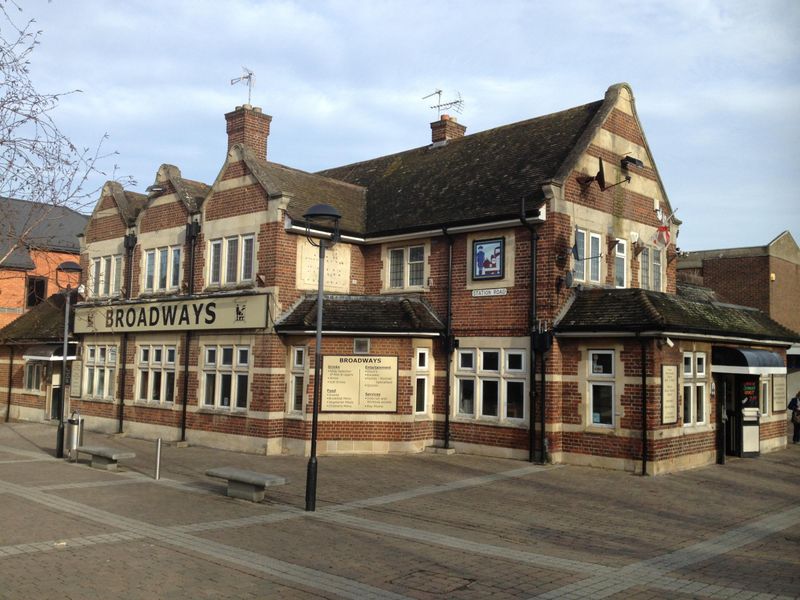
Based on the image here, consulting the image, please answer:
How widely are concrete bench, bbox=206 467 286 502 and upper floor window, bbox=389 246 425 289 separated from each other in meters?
8.99

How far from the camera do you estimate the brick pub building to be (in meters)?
17.5

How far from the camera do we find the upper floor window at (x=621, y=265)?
20.2 m

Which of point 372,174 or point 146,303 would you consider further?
point 372,174

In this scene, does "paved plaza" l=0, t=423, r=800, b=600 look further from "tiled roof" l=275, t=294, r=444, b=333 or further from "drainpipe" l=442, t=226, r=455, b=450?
"tiled roof" l=275, t=294, r=444, b=333

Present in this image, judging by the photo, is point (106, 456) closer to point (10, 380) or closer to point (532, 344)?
point (532, 344)

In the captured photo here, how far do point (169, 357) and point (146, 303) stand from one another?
2.01m

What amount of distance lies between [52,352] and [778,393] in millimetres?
24753

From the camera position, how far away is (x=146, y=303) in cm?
2364

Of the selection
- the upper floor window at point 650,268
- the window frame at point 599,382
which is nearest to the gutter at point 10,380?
the window frame at point 599,382

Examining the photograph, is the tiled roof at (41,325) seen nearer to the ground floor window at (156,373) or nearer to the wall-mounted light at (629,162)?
the ground floor window at (156,373)

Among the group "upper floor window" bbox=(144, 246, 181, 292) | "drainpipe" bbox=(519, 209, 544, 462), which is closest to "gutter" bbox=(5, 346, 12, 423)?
"upper floor window" bbox=(144, 246, 181, 292)

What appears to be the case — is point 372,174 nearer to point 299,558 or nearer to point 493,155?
point 493,155

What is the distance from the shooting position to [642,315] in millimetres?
16484

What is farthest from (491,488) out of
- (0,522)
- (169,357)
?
(169,357)
